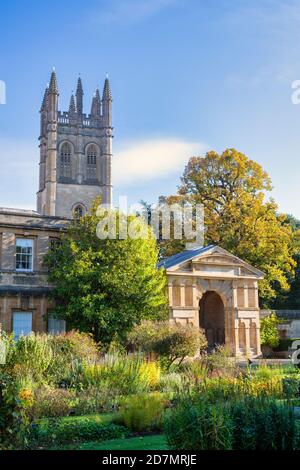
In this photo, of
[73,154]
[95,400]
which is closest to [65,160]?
[73,154]

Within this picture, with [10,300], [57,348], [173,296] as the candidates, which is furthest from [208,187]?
[57,348]

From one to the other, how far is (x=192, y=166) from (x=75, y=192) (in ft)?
179

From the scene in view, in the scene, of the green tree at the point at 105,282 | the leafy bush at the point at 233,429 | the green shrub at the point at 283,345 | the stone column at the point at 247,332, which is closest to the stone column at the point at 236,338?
the stone column at the point at 247,332

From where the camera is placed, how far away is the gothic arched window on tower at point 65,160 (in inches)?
3915

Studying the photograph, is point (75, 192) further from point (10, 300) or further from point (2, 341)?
point (2, 341)

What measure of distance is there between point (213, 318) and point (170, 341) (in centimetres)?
1620

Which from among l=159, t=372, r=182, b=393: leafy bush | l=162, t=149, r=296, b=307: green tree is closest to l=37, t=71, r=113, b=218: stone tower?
l=162, t=149, r=296, b=307: green tree

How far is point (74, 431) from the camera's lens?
12977 mm

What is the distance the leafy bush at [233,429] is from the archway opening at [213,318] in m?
28.7

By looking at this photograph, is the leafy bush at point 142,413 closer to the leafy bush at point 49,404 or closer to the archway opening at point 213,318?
the leafy bush at point 49,404

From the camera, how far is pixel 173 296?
34.9m

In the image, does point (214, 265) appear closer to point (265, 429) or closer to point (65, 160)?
point (265, 429)

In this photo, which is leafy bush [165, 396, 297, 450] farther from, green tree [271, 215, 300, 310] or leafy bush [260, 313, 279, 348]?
green tree [271, 215, 300, 310]
